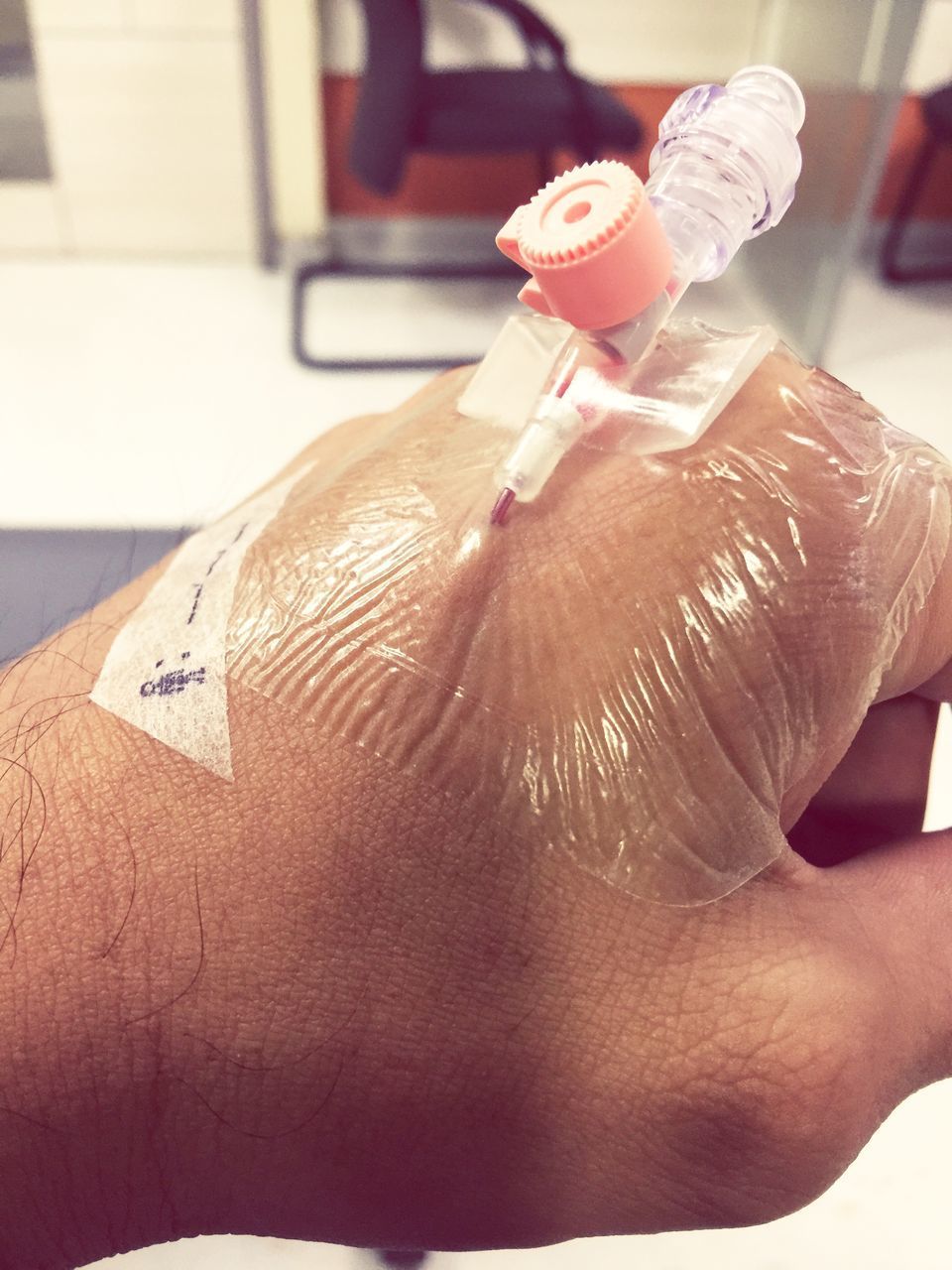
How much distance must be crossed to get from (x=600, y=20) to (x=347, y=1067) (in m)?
3.26

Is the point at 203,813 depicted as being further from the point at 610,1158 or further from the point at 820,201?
the point at 820,201

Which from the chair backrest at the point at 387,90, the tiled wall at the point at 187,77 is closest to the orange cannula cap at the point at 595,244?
the chair backrest at the point at 387,90

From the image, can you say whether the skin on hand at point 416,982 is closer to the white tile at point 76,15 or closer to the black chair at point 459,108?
the black chair at point 459,108

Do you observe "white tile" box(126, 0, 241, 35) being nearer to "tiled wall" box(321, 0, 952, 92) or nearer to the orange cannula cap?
"tiled wall" box(321, 0, 952, 92)

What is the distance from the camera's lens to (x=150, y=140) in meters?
3.11

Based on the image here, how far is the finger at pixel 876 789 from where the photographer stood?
788mm

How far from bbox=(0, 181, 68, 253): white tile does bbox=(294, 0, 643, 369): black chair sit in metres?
1.15

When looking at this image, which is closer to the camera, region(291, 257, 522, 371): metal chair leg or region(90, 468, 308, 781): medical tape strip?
region(90, 468, 308, 781): medical tape strip

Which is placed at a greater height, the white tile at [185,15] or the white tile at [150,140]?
the white tile at [185,15]

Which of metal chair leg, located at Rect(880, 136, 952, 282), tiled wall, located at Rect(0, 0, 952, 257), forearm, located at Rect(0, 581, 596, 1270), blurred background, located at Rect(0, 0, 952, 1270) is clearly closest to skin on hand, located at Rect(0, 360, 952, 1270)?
forearm, located at Rect(0, 581, 596, 1270)

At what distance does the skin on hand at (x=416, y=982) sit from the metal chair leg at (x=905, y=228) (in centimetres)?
315

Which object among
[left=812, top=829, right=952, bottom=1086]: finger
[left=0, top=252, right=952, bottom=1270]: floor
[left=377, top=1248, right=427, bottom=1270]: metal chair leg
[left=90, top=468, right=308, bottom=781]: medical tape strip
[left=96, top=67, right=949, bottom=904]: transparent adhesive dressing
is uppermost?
[left=96, top=67, right=949, bottom=904]: transparent adhesive dressing

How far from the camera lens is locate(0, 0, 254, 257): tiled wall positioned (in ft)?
9.47

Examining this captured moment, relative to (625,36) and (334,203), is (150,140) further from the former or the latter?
(625,36)
